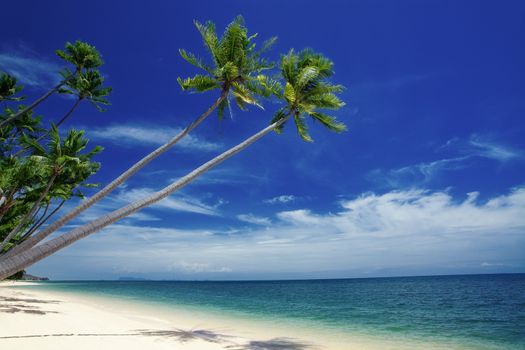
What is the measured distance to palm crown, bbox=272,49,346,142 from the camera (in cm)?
1309

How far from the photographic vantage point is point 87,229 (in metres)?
6.23

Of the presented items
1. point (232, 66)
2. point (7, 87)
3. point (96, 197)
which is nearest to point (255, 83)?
point (232, 66)

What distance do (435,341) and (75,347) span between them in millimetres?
12521

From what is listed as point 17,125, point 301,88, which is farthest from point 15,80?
point 301,88

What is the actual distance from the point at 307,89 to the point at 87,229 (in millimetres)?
9842

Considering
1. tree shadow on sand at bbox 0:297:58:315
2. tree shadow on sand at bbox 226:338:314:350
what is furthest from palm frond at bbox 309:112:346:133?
tree shadow on sand at bbox 0:297:58:315

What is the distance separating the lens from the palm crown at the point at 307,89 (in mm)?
13086

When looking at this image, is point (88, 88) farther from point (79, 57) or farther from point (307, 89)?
point (307, 89)

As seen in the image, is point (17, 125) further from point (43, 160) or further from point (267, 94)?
point (267, 94)

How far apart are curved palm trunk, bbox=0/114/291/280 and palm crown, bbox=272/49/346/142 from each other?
13.5 feet

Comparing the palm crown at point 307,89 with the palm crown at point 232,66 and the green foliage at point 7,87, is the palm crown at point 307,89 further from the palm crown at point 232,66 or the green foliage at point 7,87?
the green foliage at point 7,87

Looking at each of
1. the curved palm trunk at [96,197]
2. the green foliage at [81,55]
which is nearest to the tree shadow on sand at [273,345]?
the curved palm trunk at [96,197]

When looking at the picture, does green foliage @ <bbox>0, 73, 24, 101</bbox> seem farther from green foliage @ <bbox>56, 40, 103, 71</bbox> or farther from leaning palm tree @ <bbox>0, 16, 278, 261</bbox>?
leaning palm tree @ <bbox>0, 16, 278, 261</bbox>

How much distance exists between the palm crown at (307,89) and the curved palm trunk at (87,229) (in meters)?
4.11
